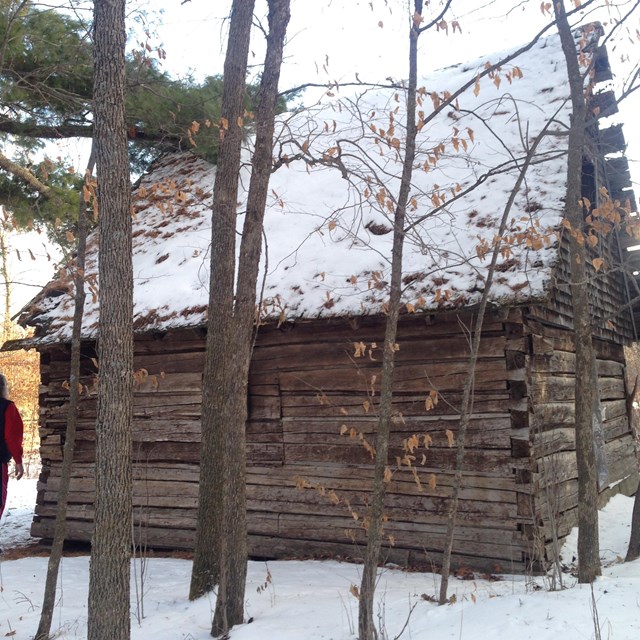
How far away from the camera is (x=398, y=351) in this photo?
7332 mm

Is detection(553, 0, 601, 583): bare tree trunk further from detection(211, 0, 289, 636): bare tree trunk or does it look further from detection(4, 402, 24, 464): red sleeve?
detection(4, 402, 24, 464): red sleeve

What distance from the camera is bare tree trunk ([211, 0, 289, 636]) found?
537 cm

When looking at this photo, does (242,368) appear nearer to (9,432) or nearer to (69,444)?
(69,444)

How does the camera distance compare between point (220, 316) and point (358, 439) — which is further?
point (358, 439)

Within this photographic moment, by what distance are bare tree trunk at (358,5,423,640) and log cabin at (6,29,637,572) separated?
8.8 inches

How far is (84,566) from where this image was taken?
26.1ft

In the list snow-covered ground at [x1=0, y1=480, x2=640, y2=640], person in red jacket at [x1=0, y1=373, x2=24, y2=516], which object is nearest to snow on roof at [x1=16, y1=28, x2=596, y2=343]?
person in red jacket at [x1=0, y1=373, x2=24, y2=516]

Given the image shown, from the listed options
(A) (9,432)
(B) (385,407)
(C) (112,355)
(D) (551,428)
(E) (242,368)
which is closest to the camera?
(C) (112,355)

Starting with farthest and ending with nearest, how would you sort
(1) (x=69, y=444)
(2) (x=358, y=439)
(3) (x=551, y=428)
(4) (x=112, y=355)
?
(2) (x=358, y=439) → (3) (x=551, y=428) → (1) (x=69, y=444) → (4) (x=112, y=355)

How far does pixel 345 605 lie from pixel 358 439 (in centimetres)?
219

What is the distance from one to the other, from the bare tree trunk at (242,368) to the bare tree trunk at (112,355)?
3.07ft

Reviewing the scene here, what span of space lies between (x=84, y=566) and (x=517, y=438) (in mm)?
5026

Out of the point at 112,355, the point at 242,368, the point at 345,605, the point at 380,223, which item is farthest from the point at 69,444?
the point at 380,223

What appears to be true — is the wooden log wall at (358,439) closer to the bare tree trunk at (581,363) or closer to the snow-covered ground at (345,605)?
the snow-covered ground at (345,605)
